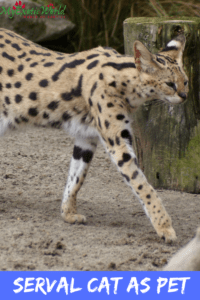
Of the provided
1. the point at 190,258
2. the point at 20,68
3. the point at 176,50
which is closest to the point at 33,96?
the point at 20,68

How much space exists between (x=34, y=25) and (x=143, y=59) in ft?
15.4

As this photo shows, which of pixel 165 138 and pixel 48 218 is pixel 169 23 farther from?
pixel 48 218

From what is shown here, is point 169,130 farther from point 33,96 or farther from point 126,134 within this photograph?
point 33,96

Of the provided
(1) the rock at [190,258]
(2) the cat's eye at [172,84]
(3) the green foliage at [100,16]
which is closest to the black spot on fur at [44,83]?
(2) the cat's eye at [172,84]

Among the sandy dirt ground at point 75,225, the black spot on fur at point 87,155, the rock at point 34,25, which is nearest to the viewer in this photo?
the sandy dirt ground at point 75,225

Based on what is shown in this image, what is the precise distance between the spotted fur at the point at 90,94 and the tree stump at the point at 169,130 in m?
0.75

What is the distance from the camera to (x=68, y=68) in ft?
11.7

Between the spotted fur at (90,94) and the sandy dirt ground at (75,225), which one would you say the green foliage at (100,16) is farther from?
the spotted fur at (90,94)

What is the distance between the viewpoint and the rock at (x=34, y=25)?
734 cm

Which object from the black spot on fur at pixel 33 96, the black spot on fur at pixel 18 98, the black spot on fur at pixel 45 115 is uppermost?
the black spot on fur at pixel 33 96

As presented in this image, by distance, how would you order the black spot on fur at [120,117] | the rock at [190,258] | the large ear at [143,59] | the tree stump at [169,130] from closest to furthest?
the rock at [190,258] → the large ear at [143,59] → the black spot on fur at [120,117] → the tree stump at [169,130]

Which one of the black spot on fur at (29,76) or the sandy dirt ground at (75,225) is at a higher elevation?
the black spot on fur at (29,76)

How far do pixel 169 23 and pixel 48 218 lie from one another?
2103 millimetres

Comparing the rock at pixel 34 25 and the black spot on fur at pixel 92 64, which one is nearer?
the black spot on fur at pixel 92 64
